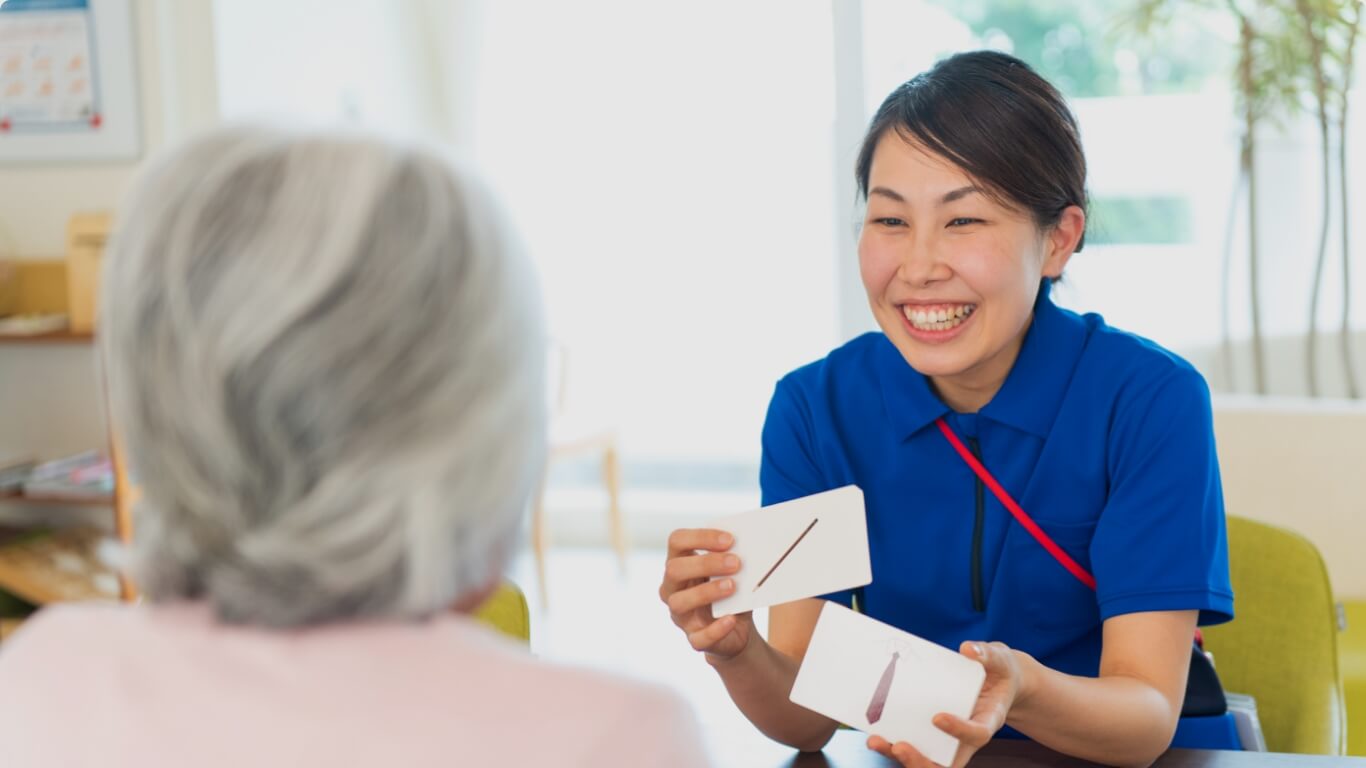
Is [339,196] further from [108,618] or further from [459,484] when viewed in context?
[108,618]

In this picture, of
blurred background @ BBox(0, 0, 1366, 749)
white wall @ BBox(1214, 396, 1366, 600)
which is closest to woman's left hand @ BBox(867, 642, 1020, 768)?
white wall @ BBox(1214, 396, 1366, 600)

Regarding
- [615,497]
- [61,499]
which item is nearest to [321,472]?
[61,499]

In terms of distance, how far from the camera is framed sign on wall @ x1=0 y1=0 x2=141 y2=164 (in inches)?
150

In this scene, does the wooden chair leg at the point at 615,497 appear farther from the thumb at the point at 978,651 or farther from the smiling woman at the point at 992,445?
the thumb at the point at 978,651

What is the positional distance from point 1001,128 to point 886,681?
0.65 m

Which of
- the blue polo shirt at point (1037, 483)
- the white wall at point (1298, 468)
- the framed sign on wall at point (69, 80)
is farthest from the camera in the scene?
the framed sign on wall at point (69, 80)

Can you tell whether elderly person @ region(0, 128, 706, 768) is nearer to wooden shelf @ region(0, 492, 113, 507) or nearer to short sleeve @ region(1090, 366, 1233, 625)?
short sleeve @ region(1090, 366, 1233, 625)

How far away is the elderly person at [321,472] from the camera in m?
0.68

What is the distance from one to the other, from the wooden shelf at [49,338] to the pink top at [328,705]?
311cm

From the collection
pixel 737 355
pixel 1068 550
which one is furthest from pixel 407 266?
pixel 737 355

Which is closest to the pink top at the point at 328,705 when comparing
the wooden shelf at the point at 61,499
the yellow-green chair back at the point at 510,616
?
the yellow-green chair back at the point at 510,616

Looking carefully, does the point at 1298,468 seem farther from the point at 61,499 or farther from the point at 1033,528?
the point at 61,499

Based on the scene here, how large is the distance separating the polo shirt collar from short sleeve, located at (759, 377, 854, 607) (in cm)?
10

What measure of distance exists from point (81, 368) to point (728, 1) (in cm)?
252
